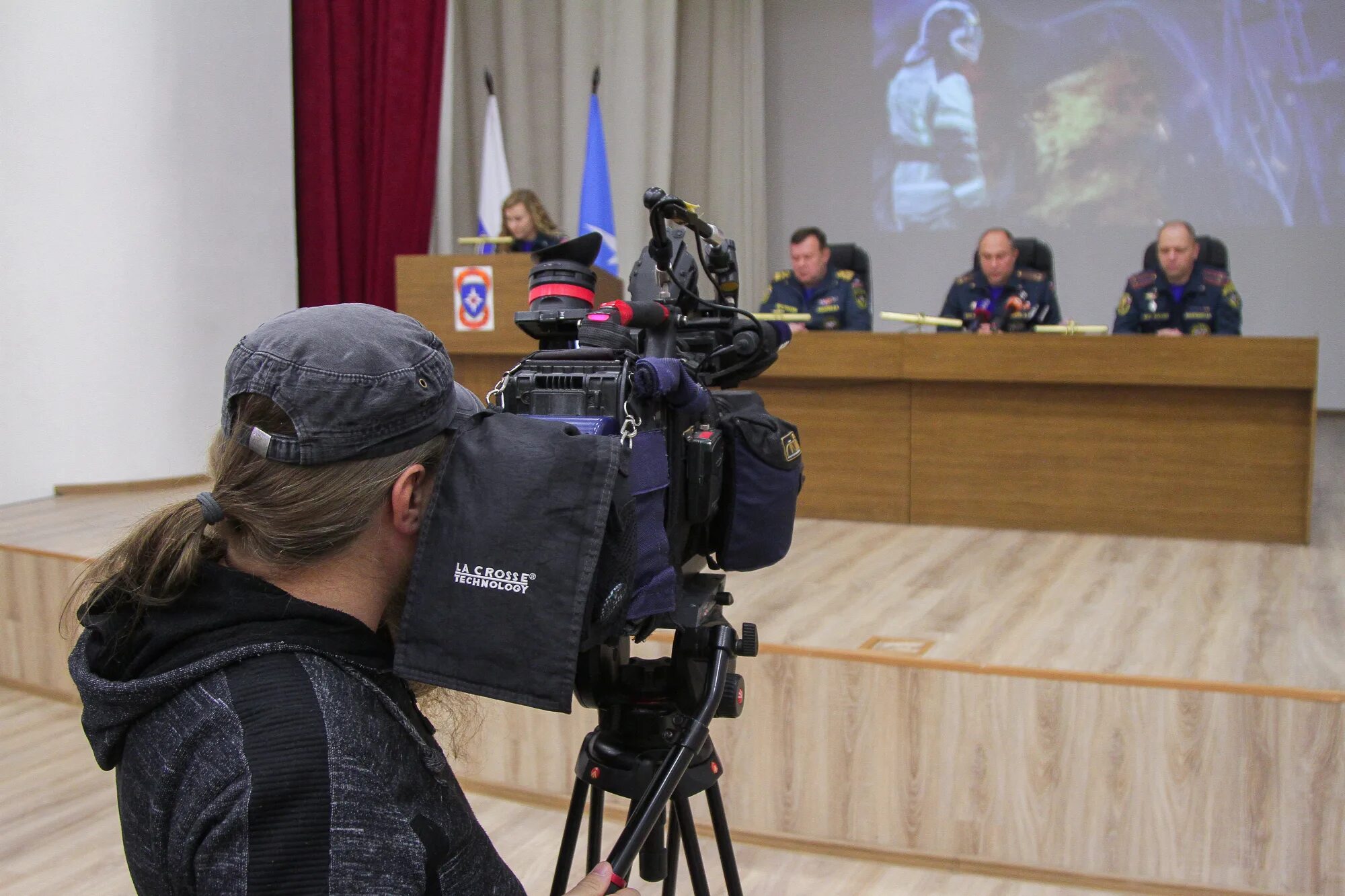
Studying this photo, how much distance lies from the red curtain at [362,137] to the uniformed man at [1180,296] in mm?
3552

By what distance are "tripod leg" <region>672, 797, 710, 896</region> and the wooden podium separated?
326 centimetres

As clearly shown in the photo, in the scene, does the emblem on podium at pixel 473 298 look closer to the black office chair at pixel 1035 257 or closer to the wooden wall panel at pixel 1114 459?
the wooden wall panel at pixel 1114 459

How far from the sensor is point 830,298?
511 centimetres

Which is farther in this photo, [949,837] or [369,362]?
[949,837]

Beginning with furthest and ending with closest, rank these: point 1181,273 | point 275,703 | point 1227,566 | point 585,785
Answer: point 1181,273, point 1227,566, point 585,785, point 275,703

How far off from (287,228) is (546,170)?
6.61 feet

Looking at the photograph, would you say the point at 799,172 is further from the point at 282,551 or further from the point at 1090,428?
the point at 282,551

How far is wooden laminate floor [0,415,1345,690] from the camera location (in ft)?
7.71

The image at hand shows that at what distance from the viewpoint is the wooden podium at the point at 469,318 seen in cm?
451

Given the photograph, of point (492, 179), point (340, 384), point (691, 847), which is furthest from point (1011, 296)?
point (340, 384)

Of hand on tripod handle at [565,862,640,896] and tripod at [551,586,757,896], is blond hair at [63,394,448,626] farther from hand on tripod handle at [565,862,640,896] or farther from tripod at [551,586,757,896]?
tripod at [551,586,757,896]

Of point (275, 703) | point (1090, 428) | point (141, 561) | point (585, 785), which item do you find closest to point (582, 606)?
point (275, 703)

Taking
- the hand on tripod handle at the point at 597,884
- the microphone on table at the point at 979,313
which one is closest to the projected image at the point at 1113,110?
the microphone on table at the point at 979,313

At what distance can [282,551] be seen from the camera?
76 cm
